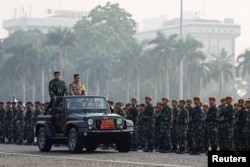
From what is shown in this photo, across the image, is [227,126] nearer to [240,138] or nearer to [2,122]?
[240,138]

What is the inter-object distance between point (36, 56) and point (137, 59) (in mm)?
14100

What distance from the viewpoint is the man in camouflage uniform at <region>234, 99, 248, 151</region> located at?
2598 centimetres

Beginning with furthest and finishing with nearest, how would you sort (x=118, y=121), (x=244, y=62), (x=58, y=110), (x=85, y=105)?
(x=244, y=62), (x=58, y=110), (x=85, y=105), (x=118, y=121)

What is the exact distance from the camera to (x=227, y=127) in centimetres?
2638

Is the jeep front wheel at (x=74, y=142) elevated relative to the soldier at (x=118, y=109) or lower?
lower

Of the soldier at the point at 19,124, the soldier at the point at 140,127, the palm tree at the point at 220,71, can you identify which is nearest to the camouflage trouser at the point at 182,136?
the soldier at the point at 140,127

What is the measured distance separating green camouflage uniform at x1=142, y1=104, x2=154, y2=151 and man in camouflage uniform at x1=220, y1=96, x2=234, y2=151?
3.72m

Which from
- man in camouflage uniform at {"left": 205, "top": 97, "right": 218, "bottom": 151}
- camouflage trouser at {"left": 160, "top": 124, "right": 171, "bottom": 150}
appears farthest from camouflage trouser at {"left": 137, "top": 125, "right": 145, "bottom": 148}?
man in camouflage uniform at {"left": 205, "top": 97, "right": 218, "bottom": 151}

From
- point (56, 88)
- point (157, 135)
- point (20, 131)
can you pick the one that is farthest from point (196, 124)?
point (20, 131)

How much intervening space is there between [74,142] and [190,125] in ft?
12.0

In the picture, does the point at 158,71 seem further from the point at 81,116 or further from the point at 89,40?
the point at 81,116

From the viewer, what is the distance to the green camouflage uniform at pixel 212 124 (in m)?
26.8

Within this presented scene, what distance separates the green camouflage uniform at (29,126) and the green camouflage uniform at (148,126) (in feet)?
21.6

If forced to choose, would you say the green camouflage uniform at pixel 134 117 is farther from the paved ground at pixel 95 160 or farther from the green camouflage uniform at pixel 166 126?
the paved ground at pixel 95 160
